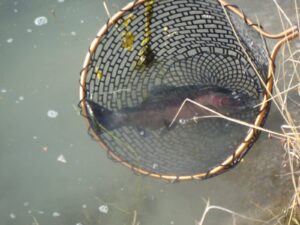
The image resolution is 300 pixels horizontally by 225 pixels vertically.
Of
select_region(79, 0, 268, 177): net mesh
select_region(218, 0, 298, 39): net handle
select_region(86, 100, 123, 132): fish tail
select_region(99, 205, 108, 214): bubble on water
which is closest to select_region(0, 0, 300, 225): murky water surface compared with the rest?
select_region(99, 205, 108, 214): bubble on water

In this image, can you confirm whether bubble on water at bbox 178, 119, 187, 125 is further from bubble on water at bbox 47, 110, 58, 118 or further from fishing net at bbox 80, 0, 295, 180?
bubble on water at bbox 47, 110, 58, 118

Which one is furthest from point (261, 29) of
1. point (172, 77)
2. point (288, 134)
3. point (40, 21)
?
point (40, 21)

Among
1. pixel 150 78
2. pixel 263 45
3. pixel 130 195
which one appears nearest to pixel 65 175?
Result: pixel 130 195

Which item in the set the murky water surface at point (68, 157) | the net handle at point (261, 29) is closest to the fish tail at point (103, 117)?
the murky water surface at point (68, 157)

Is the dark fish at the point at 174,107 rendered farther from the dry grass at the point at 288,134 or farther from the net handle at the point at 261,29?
the net handle at the point at 261,29

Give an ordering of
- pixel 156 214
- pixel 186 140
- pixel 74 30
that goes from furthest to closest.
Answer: pixel 74 30, pixel 186 140, pixel 156 214

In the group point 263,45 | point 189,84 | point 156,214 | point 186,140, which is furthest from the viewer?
point 189,84

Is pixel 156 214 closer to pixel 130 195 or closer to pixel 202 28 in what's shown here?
pixel 130 195
